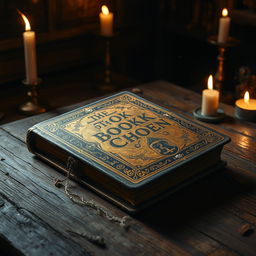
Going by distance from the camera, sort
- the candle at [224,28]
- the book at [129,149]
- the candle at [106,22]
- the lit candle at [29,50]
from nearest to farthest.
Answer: the book at [129,149], the lit candle at [29,50], the candle at [224,28], the candle at [106,22]

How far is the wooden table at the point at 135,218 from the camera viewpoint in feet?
3.13

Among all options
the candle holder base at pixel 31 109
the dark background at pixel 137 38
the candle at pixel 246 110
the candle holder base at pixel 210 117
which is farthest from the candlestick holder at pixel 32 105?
the candle at pixel 246 110

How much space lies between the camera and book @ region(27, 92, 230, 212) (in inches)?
42.3

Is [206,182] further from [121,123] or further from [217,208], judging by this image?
[121,123]

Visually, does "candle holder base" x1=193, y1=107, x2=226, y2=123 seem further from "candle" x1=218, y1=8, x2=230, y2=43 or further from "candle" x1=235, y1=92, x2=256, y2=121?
"candle" x1=218, y1=8, x2=230, y2=43

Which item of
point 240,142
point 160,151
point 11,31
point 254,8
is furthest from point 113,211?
point 254,8

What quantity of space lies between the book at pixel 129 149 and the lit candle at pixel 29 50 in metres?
0.35

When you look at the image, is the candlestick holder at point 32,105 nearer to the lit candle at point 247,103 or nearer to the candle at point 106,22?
the candle at point 106,22

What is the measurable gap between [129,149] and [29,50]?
635 millimetres

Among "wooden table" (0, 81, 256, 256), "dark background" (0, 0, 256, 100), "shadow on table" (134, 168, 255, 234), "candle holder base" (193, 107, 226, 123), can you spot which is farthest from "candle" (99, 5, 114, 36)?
"shadow on table" (134, 168, 255, 234)

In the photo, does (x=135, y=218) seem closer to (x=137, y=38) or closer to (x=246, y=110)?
(x=246, y=110)

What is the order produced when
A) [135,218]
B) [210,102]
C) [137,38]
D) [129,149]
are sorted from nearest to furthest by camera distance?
[135,218], [129,149], [210,102], [137,38]

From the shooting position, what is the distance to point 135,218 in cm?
104

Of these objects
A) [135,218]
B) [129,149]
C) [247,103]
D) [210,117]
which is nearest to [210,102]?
[210,117]
